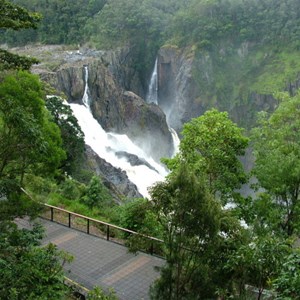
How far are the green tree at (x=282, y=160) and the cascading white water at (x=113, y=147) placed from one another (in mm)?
20460

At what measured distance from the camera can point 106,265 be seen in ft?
40.0

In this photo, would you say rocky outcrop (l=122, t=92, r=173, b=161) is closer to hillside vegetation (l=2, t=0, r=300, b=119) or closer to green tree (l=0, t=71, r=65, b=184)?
hillside vegetation (l=2, t=0, r=300, b=119)

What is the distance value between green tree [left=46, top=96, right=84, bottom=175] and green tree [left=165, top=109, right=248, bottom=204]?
38.6ft

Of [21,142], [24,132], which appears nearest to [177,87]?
[21,142]

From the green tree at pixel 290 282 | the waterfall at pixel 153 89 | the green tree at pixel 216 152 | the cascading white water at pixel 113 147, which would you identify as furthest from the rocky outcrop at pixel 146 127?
the green tree at pixel 290 282

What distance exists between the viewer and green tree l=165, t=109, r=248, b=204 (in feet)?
42.9

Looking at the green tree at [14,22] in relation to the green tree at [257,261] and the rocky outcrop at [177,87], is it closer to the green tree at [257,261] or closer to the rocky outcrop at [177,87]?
the green tree at [257,261]

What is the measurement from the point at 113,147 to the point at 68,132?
1460 cm

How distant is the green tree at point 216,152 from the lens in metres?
13.1

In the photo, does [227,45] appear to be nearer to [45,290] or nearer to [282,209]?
[282,209]

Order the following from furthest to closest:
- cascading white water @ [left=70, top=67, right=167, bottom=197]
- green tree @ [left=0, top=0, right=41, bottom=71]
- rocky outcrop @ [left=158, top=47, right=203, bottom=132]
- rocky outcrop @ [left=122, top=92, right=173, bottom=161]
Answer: rocky outcrop @ [left=158, top=47, right=203, bottom=132], rocky outcrop @ [left=122, top=92, right=173, bottom=161], cascading white water @ [left=70, top=67, right=167, bottom=197], green tree @ [left=0, top=0, right=41, bottom=71]

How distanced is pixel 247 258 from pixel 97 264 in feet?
21.3

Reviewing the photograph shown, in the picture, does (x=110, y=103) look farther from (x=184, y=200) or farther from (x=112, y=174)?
(x=184, y=200)

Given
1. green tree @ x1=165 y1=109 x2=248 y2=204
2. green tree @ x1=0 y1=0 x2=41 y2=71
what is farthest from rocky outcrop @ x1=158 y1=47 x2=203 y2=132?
green tree @ x1=0 y1=0 x2=41 y2=71
